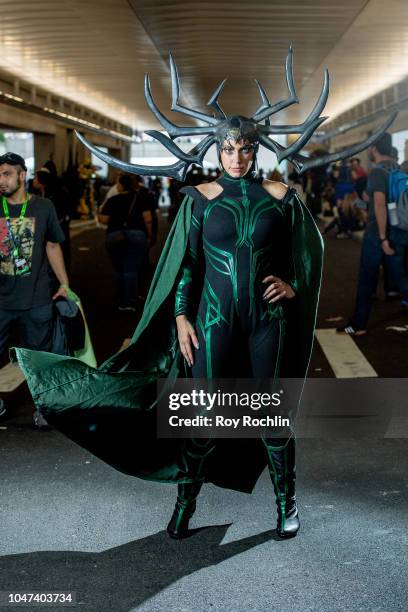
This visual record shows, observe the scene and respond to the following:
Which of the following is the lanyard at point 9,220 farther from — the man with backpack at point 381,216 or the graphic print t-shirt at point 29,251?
the man with backpack at point 381,216

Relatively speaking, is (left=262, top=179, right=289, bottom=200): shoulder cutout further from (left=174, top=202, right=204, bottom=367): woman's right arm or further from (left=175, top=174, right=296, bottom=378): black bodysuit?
(left=174, top=202, right=204, bottom=367): woman's right arm

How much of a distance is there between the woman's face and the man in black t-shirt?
241cm

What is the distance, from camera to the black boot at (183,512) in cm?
450

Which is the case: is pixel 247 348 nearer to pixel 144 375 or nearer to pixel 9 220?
pixel 144 375

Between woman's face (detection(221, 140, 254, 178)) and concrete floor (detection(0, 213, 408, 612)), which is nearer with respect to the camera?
concrete floor (detection(0, 213, 408, 612))

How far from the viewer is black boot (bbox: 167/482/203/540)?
4.50 meters

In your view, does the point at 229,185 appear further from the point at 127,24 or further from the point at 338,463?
the point at 127,24

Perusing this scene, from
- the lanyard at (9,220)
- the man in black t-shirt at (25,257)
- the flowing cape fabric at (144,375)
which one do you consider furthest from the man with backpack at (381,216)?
the flowing cape fabric at (144,375)

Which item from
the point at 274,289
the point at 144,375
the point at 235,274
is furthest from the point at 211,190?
the point at 144,375

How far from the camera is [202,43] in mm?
20562

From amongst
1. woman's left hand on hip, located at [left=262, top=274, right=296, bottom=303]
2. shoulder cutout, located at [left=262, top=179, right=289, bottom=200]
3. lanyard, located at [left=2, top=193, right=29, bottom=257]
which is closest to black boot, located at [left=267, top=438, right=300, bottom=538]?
woman's left hand on hip, located at [left=262, top=274, right=296, bottom=303]

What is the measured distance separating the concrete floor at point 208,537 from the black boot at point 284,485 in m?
0.07

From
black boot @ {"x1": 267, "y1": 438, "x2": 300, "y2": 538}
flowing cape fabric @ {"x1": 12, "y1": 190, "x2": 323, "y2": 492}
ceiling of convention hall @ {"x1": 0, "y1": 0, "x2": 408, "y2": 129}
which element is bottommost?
black boot @ {"x1": 267, "y1": 438, "x2": 300, "y2": 538}

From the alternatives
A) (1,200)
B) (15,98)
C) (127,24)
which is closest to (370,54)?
(127,24)
